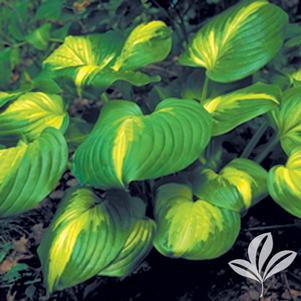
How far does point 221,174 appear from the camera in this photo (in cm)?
144

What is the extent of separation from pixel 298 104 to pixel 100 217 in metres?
A: 0.68

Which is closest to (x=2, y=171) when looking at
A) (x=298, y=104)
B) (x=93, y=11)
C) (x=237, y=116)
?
(x=237, y=116)

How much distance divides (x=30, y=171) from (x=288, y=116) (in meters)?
0.77

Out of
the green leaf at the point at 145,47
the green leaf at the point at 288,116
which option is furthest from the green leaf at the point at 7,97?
the green leaf at the point at 288,116

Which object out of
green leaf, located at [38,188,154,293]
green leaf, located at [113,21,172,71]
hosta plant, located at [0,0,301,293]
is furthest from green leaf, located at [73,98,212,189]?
green leaf, located at [113,21,172,71]

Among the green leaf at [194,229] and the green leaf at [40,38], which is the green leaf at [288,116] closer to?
the green leaf at [194,229]

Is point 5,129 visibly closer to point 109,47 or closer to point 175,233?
point 109,47

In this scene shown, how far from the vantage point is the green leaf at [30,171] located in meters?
1.18

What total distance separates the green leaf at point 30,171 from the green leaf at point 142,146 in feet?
0.19

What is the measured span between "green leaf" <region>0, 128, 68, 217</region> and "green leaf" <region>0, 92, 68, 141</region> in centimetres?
12

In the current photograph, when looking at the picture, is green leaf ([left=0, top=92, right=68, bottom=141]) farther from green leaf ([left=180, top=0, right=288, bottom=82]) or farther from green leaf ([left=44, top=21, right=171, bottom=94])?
green leaf ([left=180, top=0, right=288, bottom=82])

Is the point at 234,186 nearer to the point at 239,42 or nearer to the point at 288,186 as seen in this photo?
the point at 288,186

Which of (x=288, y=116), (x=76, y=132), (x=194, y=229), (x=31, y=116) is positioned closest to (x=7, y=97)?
(x=31, y=116)

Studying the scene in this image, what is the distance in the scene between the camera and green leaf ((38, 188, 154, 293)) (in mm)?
1184
